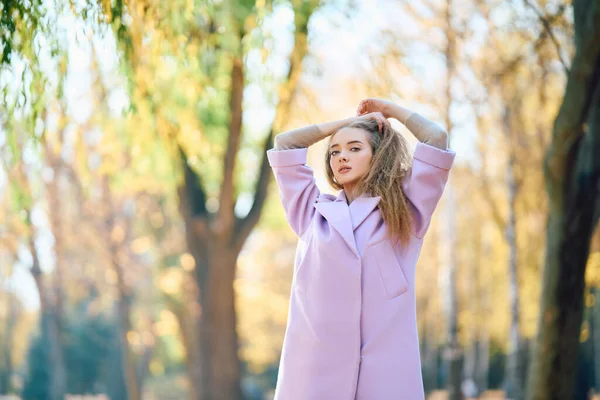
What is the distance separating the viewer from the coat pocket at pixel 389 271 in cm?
266

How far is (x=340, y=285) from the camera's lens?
2645mm

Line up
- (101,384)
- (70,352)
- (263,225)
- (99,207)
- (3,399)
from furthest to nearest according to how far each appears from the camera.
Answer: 1. (101,384)
2. (70,352)
3. (3,399)
4. (263,225)
5. (99,207)

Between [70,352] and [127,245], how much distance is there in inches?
529

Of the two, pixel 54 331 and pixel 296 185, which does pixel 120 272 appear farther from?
pixel 296 185

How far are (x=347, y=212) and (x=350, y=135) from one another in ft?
0.97

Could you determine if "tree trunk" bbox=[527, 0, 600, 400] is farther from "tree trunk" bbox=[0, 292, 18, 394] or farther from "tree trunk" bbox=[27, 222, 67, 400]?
"tree trunk" bbox=[0, 292, 18, 394]

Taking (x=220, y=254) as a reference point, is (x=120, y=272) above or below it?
below

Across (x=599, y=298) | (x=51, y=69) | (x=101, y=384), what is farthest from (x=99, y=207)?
(x=101, y=384)

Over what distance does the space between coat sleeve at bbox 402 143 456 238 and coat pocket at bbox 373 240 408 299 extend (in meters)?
0.15

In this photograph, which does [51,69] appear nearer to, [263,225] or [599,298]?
[263,225]

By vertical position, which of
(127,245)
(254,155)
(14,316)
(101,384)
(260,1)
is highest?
(260,1)

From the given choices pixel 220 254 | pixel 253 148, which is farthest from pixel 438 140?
pixel 253 148

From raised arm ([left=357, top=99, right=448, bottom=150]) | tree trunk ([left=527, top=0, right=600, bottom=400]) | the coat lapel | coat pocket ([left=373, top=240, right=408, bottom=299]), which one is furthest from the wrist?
tree trunk ([left=527, top=0, right=600, bottom=400])

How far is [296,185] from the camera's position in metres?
2.94
